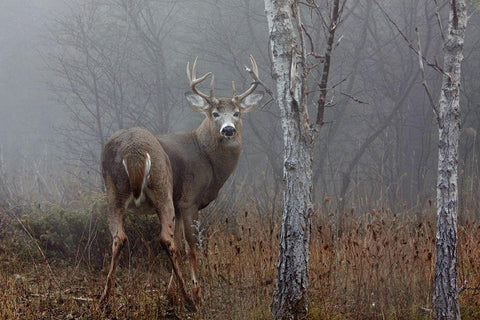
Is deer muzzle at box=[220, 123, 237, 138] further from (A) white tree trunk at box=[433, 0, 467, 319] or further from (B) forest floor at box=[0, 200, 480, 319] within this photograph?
(A) white tree trunk at box=[433, 0, 467, 319]

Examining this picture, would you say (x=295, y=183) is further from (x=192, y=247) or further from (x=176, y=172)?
(x=176, y=172)

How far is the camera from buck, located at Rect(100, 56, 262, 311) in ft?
14.0

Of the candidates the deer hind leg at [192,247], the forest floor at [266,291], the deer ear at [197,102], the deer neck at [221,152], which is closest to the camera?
the forest floor at [266,291]

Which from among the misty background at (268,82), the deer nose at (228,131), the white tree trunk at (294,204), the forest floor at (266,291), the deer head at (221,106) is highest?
the misty background at (268,82)

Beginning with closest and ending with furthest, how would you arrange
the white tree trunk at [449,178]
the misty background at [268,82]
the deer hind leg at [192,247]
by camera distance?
the white tree trunk at [449,178] → the deer hind leg at [192,247] → the misty background at [268,82]

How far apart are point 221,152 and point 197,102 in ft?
1.91

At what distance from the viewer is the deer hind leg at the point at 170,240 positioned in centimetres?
424

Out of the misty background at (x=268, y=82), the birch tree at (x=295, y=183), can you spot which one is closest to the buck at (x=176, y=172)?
the birch tree at (x=295, y=183)

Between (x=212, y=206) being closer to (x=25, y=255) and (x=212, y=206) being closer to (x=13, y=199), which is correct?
(x=25, y=255)

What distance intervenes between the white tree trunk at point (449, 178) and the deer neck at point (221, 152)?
81.4 inches

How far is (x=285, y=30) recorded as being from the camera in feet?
12.5

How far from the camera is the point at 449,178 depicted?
3.82 m

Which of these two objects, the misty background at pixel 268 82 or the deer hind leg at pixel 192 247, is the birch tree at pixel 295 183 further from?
the misty background at pixel 268 82

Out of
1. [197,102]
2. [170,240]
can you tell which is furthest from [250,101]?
[170,240]
